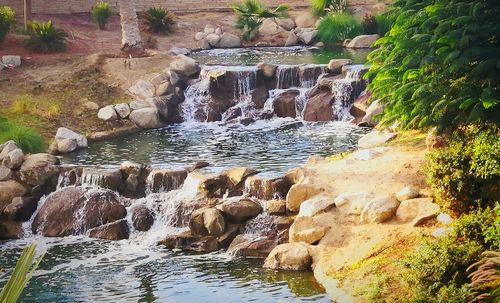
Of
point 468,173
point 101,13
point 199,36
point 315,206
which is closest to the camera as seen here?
point 468,173

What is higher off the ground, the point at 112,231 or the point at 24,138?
the point at 24,138

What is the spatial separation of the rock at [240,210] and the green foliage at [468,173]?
4.33 meters

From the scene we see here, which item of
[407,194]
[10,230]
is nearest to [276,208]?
[407,194]

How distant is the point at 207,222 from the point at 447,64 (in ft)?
18.1

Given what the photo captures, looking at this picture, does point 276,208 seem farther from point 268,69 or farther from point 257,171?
point 268,69

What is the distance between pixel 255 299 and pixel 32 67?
18116mm

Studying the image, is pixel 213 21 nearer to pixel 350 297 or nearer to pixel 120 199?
pixel 120 199

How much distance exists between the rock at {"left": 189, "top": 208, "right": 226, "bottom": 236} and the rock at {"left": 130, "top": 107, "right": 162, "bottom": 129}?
9326 mm

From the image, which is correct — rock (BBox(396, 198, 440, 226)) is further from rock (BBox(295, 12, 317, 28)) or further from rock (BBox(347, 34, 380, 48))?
rock (BBox(295, 12, 317, 28))

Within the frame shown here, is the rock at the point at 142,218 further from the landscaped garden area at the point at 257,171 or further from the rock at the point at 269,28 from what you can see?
the rock at the point at 269,28

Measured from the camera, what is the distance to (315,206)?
15.9 metres

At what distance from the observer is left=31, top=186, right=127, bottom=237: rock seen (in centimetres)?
1834

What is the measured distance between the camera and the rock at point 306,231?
15.2 meters

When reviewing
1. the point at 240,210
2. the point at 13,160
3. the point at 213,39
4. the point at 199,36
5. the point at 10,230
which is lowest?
the point at 10,230
